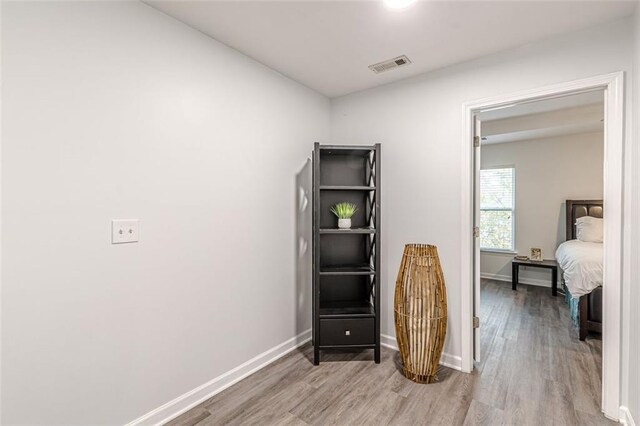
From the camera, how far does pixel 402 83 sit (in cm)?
268

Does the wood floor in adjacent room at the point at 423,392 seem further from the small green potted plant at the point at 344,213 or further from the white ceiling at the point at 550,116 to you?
the white ceiling at the point at 550,116

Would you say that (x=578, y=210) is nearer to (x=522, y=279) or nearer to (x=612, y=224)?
(x=522, y=279)

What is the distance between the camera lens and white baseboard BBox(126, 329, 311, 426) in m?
1.78

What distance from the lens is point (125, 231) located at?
163cm

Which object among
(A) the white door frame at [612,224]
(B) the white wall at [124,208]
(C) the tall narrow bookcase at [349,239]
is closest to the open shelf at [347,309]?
(C) the tall narrow bookcase at [349,239]

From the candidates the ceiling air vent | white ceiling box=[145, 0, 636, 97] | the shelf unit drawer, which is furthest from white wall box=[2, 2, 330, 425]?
the ceiling air vent

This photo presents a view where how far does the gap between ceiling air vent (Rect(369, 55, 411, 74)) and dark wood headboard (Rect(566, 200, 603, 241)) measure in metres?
4.10

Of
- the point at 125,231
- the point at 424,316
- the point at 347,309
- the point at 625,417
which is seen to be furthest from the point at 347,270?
the point at 625,417

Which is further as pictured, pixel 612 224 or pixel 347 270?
pixel 347 270

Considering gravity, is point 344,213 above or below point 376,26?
below

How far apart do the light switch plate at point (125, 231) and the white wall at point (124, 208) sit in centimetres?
3

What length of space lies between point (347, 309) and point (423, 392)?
80 centimetres

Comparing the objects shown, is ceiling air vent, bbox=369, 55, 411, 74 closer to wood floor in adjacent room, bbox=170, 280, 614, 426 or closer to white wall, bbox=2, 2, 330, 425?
white wall, bbox=2, 2, 330, 425

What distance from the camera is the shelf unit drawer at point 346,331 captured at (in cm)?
246
